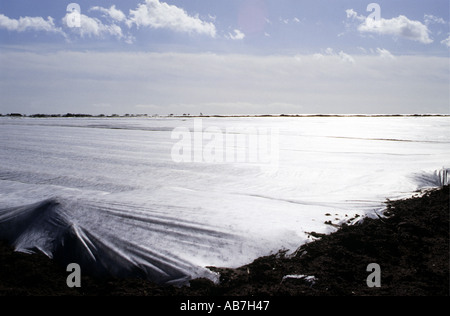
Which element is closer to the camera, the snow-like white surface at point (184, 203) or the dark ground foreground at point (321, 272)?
the dark ground foreground at point (321, 272)

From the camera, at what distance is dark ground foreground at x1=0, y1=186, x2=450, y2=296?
1.88 m

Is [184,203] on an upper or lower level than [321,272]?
upper

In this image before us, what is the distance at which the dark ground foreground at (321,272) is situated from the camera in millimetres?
1881

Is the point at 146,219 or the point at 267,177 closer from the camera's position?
the point at 146,219

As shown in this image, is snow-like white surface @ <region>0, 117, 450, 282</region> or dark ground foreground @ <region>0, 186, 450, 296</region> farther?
snow-like white surface @ <region>0, 117, 450, 282</region>

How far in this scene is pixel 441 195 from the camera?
3410 millimetres

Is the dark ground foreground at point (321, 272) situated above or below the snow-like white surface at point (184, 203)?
below

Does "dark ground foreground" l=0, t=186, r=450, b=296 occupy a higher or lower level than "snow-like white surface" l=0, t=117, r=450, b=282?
lower

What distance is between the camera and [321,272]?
2059mm

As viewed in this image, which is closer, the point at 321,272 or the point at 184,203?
the point at 321,272
